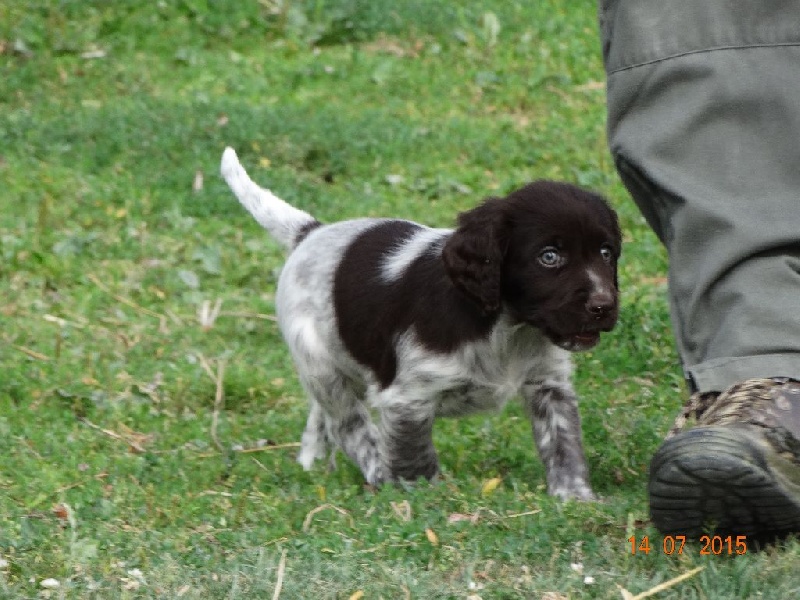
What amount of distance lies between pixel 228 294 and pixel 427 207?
1462 millimetres

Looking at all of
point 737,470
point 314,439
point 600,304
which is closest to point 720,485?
point 737,470

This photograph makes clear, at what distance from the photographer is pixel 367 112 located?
367 inches

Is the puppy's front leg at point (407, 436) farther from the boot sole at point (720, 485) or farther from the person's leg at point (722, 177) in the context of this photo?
the boot sole at point (720, 485)

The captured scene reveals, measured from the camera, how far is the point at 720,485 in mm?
3074

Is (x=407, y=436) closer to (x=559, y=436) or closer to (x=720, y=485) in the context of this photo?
(x=559, y=436)

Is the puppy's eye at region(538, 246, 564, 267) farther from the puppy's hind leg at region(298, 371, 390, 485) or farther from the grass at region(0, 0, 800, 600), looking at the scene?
the puppy's hind leg at region(298, 371, 390, 485)

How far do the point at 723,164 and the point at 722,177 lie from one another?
0.03 meters

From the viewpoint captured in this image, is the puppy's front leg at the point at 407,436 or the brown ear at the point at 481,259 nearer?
the brown ear at the point at 481,259

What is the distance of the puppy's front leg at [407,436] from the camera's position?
468cm

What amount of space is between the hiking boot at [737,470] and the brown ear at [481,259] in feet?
3.76
